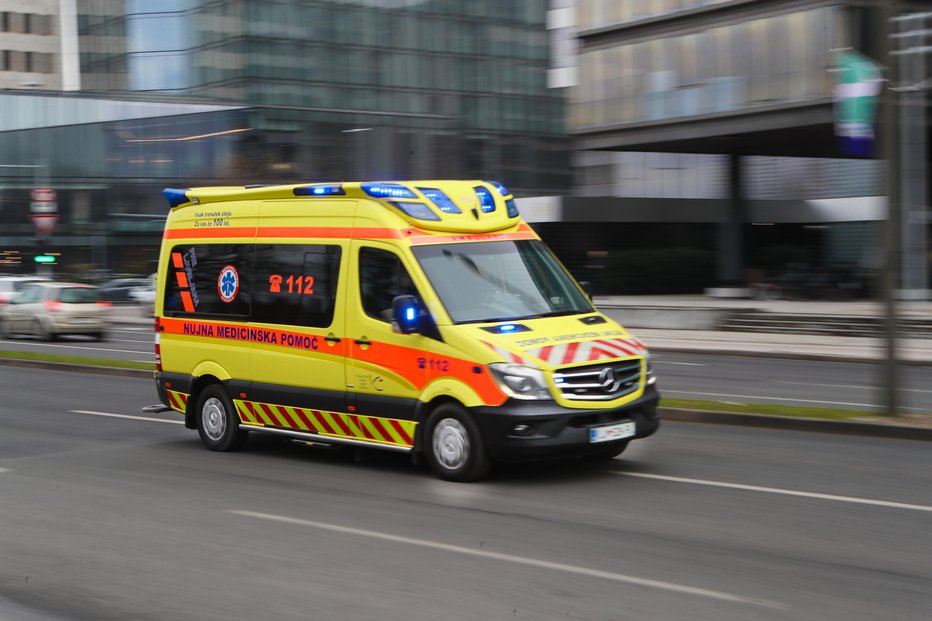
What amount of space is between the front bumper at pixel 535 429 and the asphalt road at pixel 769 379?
16.4 ft

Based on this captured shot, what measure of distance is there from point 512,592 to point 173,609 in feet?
5.79

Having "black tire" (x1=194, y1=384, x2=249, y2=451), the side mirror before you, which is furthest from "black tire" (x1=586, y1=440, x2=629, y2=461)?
"black tire" (x1=194, y1=384, x2=249, y2=451)

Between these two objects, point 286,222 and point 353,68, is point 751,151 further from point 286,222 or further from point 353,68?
point 286,222

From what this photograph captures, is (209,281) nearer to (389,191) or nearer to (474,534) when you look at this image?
(389,191)

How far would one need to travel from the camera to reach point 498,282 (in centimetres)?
983

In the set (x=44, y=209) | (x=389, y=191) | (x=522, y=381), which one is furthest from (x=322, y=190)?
(x=44, y=209)

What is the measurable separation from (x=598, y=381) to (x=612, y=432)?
1.42 ft

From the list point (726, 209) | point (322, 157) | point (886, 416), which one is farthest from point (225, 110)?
point (886, 416)

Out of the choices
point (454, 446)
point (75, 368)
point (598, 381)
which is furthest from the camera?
point (75, 368)

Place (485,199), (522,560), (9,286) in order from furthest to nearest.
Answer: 1. (9,286)
2. (485,199)
3. (522,560)

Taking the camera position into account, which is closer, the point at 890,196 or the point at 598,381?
the point at 598,381

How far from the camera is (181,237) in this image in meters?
12.0

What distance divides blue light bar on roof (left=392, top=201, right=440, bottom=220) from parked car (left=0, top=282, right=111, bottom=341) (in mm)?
22607

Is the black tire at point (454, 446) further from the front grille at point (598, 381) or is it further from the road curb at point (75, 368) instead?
the road curb at point (75, 368)
